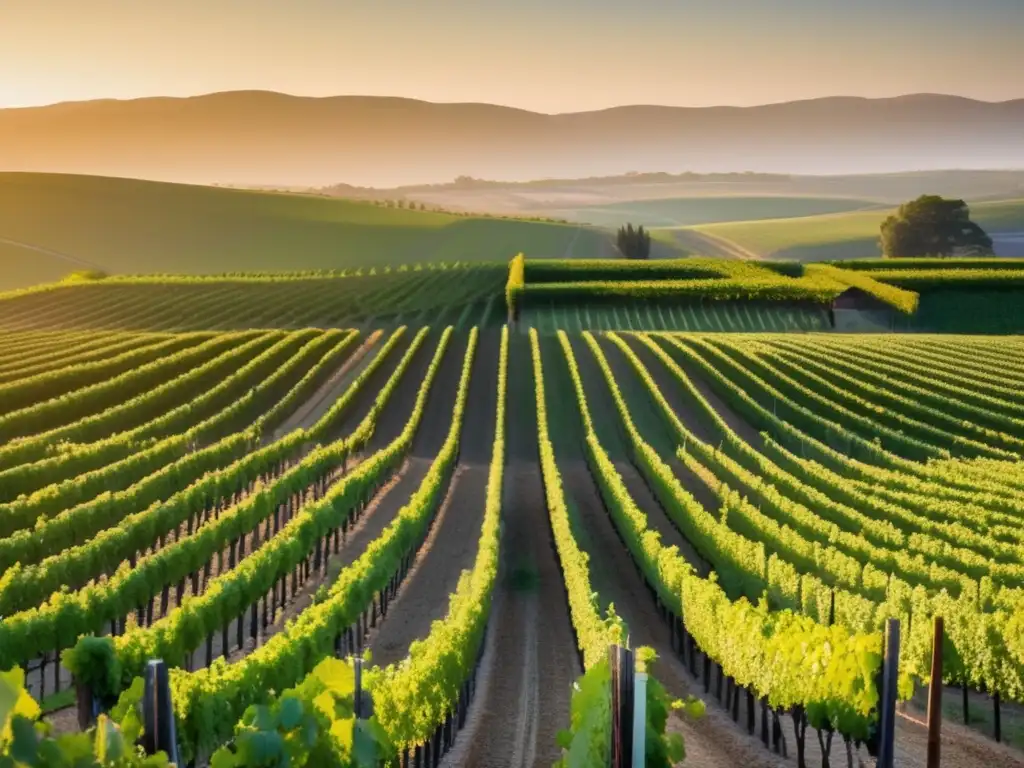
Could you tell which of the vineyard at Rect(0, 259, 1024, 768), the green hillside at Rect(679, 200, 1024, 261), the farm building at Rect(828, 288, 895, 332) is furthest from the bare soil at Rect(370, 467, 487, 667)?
the green hillside at Rect(679, 200, 1024, 261)

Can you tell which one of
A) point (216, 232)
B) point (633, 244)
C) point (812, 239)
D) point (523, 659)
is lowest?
point (523, 659)

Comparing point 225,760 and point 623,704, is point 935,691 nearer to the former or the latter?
point 623,704

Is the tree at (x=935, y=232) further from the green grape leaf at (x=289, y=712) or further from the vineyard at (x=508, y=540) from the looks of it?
the green grape leaf at (x=289, y=712)

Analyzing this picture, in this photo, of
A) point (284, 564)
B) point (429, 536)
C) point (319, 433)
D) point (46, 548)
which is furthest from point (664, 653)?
point (319, 433)

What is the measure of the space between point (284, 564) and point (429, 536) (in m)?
8.62

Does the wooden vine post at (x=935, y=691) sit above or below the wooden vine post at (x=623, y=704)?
below

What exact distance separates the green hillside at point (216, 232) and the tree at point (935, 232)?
3586 centimetres

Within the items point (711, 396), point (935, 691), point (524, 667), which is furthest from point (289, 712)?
point (711, 396)

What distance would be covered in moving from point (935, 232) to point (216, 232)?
88.6m

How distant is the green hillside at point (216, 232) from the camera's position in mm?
124125

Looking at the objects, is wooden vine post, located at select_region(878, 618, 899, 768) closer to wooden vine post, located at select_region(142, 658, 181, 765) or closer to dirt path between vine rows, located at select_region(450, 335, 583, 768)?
dirt path between vine rows, located at select_region(450, 335, 583, 768)

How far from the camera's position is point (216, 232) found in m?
137

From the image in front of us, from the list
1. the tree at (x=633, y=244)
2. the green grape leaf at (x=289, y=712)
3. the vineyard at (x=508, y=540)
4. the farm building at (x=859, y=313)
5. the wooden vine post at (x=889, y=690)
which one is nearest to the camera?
the green grape leaf at (x=289, y=712)

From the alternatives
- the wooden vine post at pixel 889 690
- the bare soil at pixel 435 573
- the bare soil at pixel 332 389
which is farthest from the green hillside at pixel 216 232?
the wooden vine post at pixel 889 690
